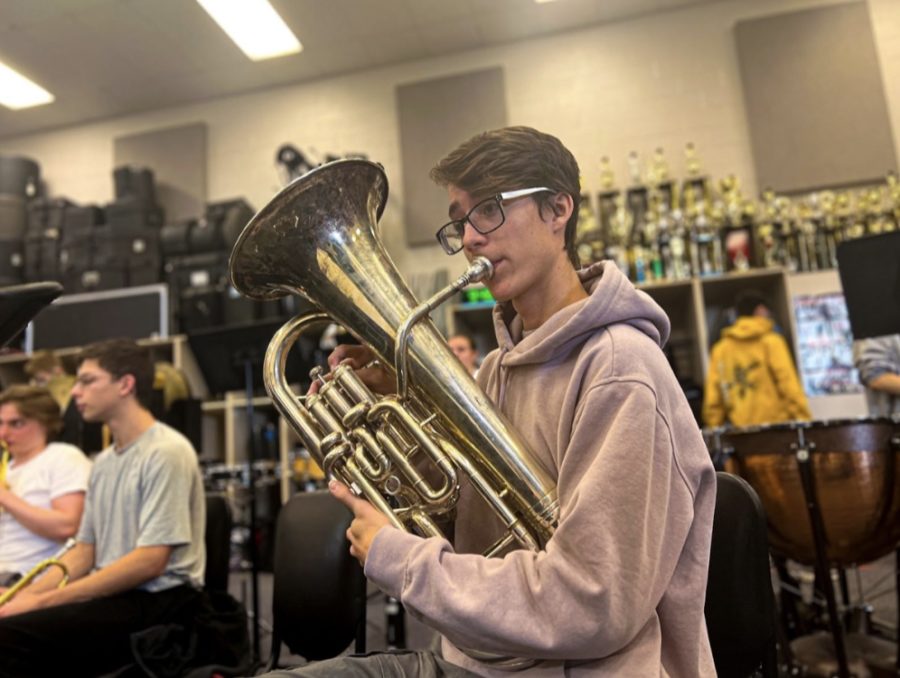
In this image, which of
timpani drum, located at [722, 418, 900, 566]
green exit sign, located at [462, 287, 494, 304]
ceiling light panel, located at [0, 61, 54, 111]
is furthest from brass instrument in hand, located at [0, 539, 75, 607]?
ceiling light panel, located at [0, 61, 54, 111]

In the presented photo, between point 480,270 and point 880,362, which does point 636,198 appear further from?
point 480,270

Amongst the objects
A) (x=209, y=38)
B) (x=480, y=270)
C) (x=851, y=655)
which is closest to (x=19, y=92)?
(x=209, y=38)

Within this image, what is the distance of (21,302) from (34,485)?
1.85 meters

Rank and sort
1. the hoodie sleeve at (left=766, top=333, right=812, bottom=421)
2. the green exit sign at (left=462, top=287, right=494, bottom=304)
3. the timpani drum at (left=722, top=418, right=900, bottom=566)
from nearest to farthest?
1. the timpani drum at (left=722, top=418, right=900, bottom=566)
2. the hoodie sleeve at (left=766, top=333, right=812, bottom=421)
3. the green exit sign at (left=462, top=287, right=494, bottom=304)

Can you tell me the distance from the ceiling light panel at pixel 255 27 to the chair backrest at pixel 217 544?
159 inches

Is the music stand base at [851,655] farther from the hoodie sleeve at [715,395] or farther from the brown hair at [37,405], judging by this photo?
the brown hair at [37,405]

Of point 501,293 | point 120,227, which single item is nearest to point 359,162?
point 501,293

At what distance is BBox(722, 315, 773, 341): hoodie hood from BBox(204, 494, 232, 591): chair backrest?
3.04 meters

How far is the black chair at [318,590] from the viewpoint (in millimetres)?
1701

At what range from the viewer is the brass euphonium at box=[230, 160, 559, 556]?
1110 millimetres

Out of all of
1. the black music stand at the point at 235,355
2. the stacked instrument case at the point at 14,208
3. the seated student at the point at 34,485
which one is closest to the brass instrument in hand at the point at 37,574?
the seated student at the point at 34,485

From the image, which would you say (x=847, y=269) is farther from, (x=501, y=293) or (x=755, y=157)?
(x=755, y=157)

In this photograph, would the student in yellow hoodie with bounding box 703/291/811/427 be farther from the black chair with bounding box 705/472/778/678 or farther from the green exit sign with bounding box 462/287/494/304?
the black chair with bounding box 705/472/778/678

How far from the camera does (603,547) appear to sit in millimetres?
924
